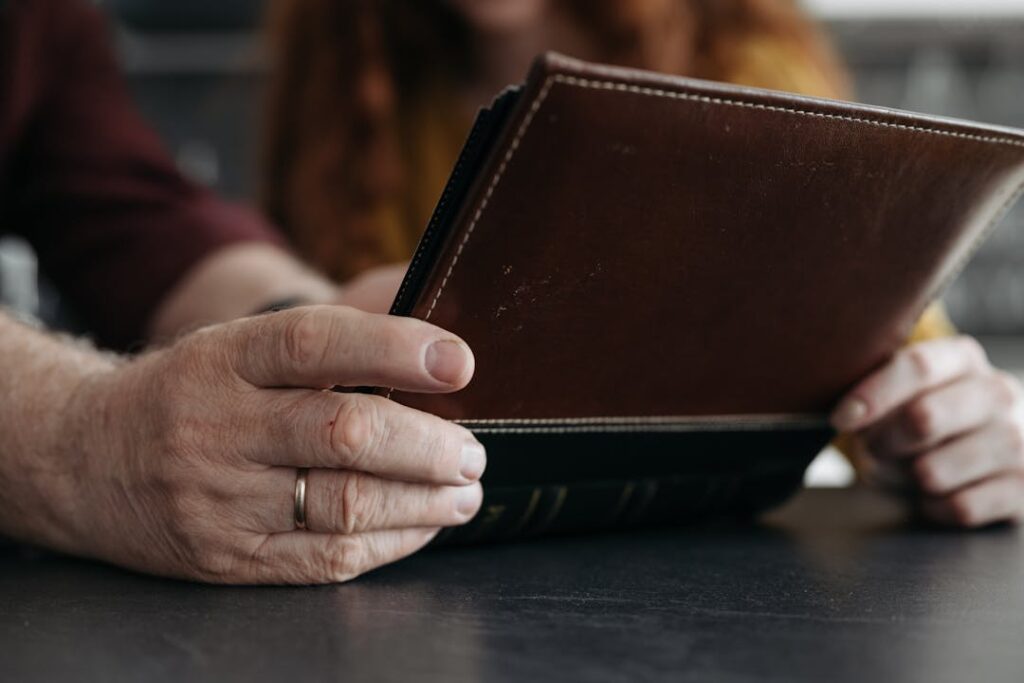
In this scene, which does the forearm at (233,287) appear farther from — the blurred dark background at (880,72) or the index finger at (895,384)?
the blurred dark background at (880,72)

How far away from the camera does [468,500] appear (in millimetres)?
554

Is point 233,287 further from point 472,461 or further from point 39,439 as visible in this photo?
point 472,461

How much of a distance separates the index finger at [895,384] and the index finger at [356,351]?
32cm

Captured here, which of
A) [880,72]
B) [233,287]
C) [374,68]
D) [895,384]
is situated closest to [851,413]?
[895,384]

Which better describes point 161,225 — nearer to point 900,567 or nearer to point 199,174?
point 900,567

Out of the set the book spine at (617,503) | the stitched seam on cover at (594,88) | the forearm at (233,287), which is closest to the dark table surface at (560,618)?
the book spine at (617,503)

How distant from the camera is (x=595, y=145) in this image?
0.45 meters

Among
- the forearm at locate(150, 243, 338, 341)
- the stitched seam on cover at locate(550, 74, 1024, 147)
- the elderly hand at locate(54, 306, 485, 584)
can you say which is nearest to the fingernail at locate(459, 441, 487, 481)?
the elderly hand at locate(54, 306, 485, 584)

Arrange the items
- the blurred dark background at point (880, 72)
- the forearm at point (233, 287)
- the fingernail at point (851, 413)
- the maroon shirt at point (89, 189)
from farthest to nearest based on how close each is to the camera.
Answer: the blurred dark background at point (880, 72) < the maroon shirt at point (89, 189) < the forearm at point (233, 287) < the fingernail at point (851, 413)

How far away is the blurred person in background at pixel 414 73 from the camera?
1.27 m

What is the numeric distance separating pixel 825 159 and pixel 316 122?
99cm

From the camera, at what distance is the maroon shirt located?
3.94 ft

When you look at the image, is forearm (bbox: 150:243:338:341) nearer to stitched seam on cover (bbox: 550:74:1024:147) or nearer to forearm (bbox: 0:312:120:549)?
forearm (bbox: 0:312:120:549)

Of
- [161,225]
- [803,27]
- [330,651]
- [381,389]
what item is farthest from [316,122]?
[330,651]
